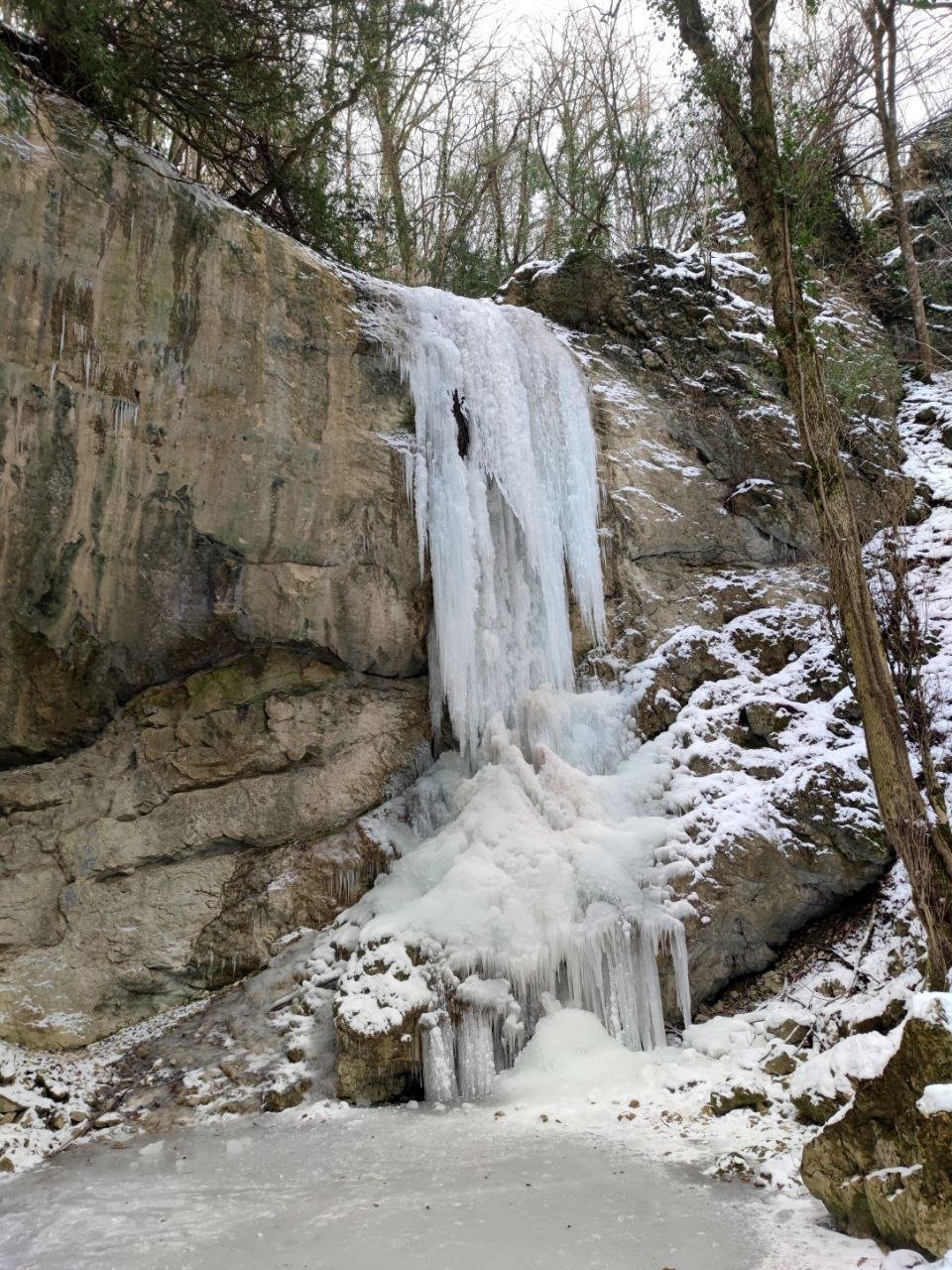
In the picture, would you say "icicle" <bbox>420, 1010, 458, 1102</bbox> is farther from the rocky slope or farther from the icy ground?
the rocky slope

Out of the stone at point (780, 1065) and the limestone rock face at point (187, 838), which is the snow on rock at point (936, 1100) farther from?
the limestone rock face at point (187, 838)

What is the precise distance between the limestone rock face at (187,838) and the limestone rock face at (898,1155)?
4.21m

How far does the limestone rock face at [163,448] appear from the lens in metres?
5.80

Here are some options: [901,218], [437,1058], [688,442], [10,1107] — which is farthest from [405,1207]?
[901,218]

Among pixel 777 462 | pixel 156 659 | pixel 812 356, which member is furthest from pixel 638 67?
pixel 156 659

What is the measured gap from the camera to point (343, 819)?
7051mm

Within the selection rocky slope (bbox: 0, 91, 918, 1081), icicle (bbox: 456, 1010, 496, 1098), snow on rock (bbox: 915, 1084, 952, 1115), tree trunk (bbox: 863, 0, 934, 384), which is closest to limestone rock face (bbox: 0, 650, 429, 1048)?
rocky slope (bbox: 0, 91, 918, 1081)

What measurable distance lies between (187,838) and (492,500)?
3.98m

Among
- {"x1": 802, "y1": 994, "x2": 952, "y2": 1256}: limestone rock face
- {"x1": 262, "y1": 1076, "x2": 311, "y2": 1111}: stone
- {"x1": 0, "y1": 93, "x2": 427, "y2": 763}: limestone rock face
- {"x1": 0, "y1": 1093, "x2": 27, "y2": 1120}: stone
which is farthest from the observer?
{"x1": 0, "y1": 93, "x2": 427, "y2": 763}: limestone rock face

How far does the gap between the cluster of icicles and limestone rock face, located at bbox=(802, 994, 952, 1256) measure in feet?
13.8

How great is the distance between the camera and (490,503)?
7812 mm

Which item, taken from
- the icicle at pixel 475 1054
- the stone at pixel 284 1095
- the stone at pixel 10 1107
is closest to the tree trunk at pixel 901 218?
the icicle at pixel 475 1054

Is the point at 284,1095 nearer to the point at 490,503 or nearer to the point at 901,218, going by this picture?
the point at 490,503

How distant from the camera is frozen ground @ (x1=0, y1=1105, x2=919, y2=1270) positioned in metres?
3.09
